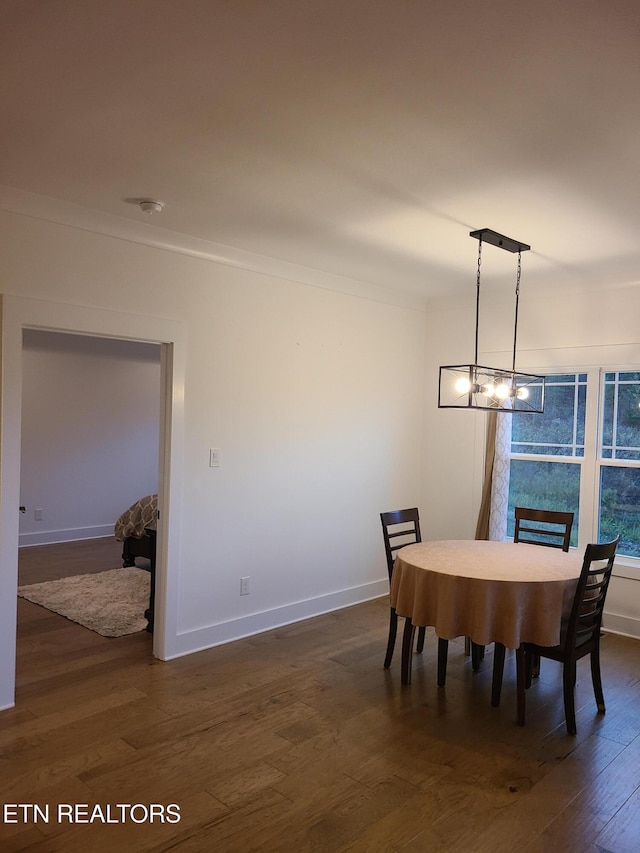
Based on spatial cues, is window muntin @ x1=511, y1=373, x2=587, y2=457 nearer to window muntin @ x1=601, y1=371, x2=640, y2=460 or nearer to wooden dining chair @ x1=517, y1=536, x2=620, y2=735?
window muntin @ x1=601, y1=371, x2=640, y2=460

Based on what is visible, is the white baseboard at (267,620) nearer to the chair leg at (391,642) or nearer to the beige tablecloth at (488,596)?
the chair leg at (391,642)

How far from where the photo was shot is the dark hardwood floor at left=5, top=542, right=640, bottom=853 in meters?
2.38

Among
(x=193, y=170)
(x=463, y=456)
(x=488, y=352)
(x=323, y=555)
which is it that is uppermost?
(x=193, y=170)

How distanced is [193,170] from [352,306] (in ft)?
7.88

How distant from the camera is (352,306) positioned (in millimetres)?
5129

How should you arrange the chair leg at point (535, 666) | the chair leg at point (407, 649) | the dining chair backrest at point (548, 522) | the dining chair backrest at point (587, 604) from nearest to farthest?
1. the dining chair backrest at point (587, 604)
2. the chair leg at point (407, 649)
3. the chair leg at point (535, 666)
4. the dining chair backrest at point (548, 522)

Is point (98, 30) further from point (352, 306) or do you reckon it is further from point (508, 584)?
point (352, 306)

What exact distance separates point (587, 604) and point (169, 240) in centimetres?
310

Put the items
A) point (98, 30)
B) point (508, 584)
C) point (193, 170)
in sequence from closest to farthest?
point (98, 30) < point (193, 170) < point (508, 584)

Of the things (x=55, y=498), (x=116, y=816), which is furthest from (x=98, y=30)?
(x=55, y=498)

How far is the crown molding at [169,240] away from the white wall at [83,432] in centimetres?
337

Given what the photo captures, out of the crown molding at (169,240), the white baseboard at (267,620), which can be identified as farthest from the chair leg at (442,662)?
the crown molding at (169,240)

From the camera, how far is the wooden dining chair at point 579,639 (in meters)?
3.13

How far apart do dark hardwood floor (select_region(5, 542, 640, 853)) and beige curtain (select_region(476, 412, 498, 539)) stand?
138 centimetres
